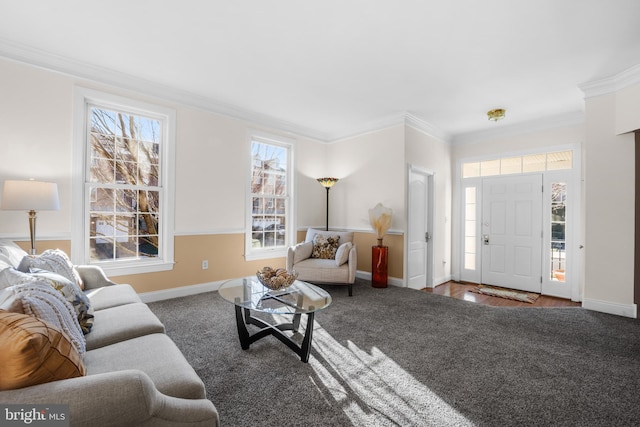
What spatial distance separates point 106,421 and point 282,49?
2913 mm

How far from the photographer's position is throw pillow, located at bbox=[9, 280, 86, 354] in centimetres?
118

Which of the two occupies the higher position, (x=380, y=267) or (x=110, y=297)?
(x=110, y=297)

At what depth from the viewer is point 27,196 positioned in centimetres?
249

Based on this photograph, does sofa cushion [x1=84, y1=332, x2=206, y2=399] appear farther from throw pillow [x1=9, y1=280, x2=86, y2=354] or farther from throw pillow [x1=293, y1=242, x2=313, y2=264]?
throw pillow [x1=293, y1=242, x2=313, y2=264]

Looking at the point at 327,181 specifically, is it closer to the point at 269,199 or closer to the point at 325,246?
the point at 269,199

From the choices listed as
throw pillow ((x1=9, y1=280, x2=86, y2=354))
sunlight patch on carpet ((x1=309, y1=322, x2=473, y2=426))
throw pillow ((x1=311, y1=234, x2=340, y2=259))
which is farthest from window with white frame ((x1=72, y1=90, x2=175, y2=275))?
sunlight patch on carpet ((x1=309, y1=322, x2=473, y2=426))

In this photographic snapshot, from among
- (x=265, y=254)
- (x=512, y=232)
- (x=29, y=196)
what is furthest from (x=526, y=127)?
(x=29, y=196)

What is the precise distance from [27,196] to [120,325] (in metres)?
1.67

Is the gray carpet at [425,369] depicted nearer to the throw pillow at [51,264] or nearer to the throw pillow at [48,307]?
the throw pillow at [48,307]

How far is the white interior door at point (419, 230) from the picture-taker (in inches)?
181

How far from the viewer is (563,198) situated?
4.33 meters

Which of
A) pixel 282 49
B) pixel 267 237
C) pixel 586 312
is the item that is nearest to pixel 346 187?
pixel 267 237

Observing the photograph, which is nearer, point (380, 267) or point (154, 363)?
point (154, 363)

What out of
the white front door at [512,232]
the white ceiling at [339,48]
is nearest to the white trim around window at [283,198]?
the white ceiling at [339,48]
